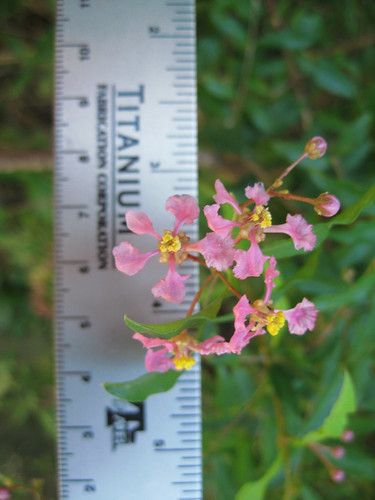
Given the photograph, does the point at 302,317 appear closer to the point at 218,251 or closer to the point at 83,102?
the point at 218,251

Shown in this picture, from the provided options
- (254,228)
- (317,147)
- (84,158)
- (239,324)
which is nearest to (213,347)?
(239,324)

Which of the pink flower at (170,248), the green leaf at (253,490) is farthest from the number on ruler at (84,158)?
the green leaf at (253,490)

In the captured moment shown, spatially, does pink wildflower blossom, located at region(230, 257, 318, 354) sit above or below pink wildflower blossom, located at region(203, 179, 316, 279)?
below

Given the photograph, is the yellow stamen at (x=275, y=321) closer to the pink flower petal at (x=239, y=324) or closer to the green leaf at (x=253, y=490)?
the pink flower petal at (x=239, y=324)

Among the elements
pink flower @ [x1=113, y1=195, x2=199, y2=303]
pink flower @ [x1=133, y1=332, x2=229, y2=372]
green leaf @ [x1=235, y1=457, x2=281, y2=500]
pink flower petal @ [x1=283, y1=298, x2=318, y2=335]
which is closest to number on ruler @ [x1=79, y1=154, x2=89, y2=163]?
pink flower @ [x1=113, y1=195, x2=199, y2=303]

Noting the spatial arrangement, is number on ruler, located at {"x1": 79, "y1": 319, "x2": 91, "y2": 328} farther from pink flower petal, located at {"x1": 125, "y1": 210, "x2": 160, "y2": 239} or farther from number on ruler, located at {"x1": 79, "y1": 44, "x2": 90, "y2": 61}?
number on ruler, located at {"x1": 79, "y1": 44, "x2": 90, "y2": 61}

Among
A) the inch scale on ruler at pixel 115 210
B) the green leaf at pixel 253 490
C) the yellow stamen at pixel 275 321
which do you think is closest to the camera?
the yellow stamen at pixel 275 321

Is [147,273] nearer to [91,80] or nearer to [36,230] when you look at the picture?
[91,80]
